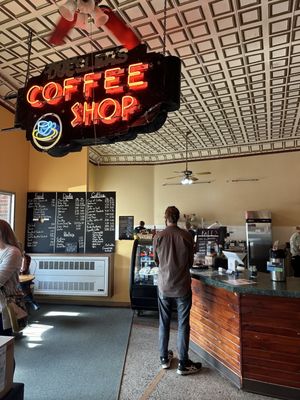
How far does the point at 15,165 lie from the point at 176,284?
388cm

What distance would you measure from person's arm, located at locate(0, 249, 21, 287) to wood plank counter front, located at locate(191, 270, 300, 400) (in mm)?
1974

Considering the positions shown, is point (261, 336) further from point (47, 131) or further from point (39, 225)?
point (39, 225)

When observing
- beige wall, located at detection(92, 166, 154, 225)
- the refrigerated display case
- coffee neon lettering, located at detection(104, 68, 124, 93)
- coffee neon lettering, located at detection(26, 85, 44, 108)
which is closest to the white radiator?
the refrigerated display case

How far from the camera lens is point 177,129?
684 centimetres

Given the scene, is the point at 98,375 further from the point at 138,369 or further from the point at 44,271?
the point at 44,271

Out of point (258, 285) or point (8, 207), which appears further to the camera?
point (8, 207)

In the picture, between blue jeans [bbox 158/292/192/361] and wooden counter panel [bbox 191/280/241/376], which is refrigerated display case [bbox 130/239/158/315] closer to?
wooden counter panel [bbox 191/280/241/376]

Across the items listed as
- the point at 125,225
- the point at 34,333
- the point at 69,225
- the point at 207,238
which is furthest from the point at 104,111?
the point at 125,225

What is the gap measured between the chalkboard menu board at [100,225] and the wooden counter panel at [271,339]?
352cm

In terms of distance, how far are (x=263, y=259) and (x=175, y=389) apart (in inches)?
209

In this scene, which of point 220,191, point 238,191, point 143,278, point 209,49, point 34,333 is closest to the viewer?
point 209,49

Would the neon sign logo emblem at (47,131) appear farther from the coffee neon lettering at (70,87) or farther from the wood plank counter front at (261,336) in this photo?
the wood plank counter front at (261,336)

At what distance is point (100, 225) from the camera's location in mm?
Result: 5961

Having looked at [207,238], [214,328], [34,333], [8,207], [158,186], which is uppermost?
[158,186]
